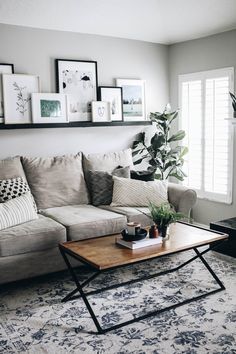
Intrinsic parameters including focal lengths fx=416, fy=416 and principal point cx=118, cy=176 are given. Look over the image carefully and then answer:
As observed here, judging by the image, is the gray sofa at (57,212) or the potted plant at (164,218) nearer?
the potted plant at (164,218)

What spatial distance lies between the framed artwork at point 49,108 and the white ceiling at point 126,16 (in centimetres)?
75

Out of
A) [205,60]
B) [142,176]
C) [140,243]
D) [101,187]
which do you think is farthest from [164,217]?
[205,60]

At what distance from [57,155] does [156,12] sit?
189 cm

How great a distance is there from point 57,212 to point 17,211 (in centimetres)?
53

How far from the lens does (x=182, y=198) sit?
433 cm

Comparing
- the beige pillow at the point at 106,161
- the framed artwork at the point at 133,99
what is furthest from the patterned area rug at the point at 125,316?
the framed artwork at the point at 133,99

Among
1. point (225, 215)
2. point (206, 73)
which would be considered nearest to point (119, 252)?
point (225, 215)

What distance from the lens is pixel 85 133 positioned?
5.01 metres

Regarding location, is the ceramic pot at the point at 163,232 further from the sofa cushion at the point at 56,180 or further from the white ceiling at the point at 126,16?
the white ceiling at the point at 126,16

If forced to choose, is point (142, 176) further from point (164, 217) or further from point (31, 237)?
point (31, 237)

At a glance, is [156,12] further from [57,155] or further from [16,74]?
[57,155]

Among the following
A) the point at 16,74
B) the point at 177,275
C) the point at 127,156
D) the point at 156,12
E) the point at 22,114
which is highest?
the point at 156,12

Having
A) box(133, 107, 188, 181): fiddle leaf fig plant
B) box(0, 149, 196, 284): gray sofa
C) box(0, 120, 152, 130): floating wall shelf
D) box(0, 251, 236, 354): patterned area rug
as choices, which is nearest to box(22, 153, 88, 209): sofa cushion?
box(0, 149, 196, 284): gray sofa

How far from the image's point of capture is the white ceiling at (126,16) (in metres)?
3.94
